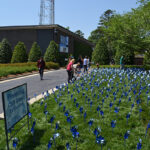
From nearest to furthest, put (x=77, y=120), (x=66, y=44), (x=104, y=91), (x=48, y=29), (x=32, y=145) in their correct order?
(x=32, y=145) → (x=77, y=120) → (x=104, y=91) → (x=48, y=29) → (x=66, y=44)

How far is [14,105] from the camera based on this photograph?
11.5 feet

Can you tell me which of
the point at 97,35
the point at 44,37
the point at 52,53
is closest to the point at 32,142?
the point at 52,53

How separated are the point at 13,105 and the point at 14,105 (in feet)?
0.17

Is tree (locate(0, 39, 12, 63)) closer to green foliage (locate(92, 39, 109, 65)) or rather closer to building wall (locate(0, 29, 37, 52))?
building wall (locate(0, 29, 37, 52))

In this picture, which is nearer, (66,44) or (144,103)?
(144,103)

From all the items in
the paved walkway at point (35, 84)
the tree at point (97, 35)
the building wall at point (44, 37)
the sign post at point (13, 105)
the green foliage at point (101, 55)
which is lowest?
the paved walkway at point (35, 84)

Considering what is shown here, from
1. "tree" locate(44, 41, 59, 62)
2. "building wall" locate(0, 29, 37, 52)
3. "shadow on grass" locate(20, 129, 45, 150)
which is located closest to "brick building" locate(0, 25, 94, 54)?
"building wall" locate(0, 29, 37, 52)

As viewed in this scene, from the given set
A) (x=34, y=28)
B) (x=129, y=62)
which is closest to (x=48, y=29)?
(x=34, y=28)

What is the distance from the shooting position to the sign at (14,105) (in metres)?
3.14

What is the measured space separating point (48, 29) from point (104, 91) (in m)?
27.6

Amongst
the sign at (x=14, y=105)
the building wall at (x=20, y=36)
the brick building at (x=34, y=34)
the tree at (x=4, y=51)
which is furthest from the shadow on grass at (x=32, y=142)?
the building wall at (x=20, y=36)

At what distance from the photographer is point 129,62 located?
90.3ft

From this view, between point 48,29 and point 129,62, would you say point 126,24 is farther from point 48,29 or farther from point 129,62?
point 48,29

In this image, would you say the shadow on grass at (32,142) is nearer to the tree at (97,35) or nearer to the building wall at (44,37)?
the building wall at (44,37)
